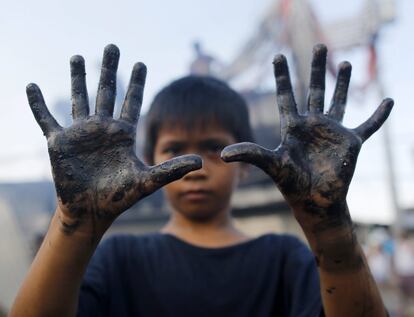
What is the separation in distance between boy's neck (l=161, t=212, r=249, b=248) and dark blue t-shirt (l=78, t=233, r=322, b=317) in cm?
5

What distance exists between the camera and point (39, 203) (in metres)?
7.29

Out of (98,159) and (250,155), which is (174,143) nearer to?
(98,159)

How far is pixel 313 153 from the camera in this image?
3.58 feet

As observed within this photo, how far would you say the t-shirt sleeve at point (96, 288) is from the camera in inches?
50.7

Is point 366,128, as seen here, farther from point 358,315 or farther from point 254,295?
point 254,295

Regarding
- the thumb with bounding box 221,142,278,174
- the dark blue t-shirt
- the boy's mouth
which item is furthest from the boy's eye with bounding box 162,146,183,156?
the thumb with bounding box 221,142,278,174

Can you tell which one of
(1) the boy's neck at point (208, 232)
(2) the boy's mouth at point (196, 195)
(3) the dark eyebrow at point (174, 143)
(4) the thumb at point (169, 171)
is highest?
(3) the dark eyebrow at point (174, 143)

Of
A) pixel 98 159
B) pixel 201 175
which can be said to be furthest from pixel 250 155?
pixel 201 175

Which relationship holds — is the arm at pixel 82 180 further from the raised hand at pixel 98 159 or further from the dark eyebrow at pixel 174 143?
the dark eyebrow at pixel 174 143

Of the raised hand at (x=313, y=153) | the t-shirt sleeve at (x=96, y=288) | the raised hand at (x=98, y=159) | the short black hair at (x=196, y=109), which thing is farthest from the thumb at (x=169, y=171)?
the short black hair at (x=196, y=109)

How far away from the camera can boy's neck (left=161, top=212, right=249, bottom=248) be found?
1596 mm

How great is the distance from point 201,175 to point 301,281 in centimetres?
44

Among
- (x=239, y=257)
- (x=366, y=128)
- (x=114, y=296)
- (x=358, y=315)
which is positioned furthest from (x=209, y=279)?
(x=366, y=128)

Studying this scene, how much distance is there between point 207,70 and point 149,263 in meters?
5.17
